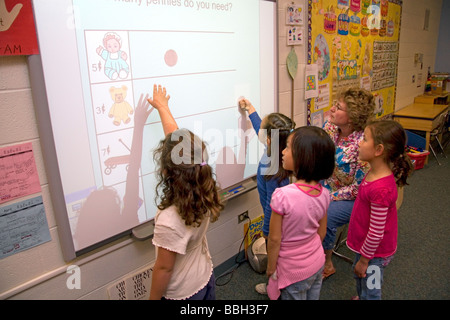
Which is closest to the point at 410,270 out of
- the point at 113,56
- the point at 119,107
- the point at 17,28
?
the point at 119,107

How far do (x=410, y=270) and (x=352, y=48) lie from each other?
1.92 meters

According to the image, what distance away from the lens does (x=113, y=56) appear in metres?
1.28

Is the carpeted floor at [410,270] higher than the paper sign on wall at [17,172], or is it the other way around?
the paper sign on wall at [17,172]

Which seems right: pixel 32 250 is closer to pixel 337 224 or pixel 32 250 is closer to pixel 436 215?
pixel 337 224

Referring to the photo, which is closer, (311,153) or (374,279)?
(311,153)

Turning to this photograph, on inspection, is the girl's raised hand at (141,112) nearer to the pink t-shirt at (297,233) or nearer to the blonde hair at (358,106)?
the pink t-shirt at (297,233)

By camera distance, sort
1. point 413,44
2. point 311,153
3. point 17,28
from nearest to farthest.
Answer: point 17,28 → point 311,153 → point 413,44

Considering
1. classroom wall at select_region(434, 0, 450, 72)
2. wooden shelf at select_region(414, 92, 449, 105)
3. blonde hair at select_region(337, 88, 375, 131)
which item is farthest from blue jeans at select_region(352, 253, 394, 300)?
classroom wall at select_region(434, 0, 450, 72)

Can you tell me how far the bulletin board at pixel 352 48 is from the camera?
2.51m

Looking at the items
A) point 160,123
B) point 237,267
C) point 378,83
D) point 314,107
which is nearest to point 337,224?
point 237,267

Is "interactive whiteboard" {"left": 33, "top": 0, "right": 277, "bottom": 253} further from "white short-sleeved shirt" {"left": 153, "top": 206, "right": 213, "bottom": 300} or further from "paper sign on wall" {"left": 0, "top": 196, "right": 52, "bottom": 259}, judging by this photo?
"white short-sleeved shirt" {"left": 153, "top": 206, "right": 213, "bottom": 300}

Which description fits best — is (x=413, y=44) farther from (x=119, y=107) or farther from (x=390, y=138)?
(x=119, y=107)

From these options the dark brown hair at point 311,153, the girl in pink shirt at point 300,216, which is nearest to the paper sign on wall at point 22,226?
the girl in pink shirt at point 300,216

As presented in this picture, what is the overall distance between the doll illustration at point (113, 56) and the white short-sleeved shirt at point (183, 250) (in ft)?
1.90
